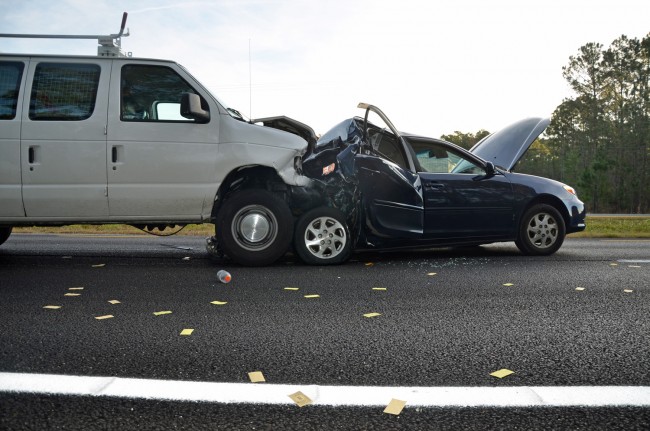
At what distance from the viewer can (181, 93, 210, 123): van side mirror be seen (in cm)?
573

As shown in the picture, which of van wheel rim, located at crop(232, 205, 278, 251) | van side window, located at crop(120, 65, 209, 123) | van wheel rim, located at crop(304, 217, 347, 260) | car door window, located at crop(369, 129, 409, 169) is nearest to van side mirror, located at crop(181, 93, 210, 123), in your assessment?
van side window, located at crop(120, 65, 209, 123)

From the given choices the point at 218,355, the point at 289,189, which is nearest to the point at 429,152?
the point at 289,189

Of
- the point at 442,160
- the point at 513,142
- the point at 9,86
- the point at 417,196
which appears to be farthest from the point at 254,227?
the point at 513,142

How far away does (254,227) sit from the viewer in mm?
6203

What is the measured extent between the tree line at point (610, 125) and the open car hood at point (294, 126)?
42.0 meters

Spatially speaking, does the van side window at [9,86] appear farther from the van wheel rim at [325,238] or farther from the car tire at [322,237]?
the van wheel rim at [325,238]

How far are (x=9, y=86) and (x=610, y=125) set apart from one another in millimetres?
54413

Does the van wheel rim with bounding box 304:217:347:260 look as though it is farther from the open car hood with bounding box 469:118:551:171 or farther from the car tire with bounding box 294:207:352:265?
the open car hood with bounding box 469:118:551:171

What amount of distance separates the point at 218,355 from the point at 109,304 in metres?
1.69

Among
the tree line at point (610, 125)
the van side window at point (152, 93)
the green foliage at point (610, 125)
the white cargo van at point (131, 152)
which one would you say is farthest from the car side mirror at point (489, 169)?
the green foliage at point (610, 125)

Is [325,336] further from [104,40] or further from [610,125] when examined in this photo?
[610,125]

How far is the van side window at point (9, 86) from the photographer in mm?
5816

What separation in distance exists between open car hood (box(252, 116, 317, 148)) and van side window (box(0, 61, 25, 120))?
2.49 meters

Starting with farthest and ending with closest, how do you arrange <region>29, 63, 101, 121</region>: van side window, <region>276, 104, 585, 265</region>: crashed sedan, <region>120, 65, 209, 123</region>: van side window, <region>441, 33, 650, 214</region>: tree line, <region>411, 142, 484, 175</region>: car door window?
<region>441, 33, 650, 214</region>: tree line
<region>411, 142, 484, 175</region>: car door window
<region>276, 104, 585, 265</region>: crashed sedan
<region>120, 65, 209, 123</region>: van side window
<region>29, 63, 101, 121</region>: van side window
